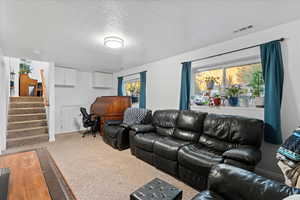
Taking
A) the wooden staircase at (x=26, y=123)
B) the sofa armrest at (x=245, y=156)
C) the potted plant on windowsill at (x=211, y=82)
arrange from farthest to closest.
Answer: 1. the wooden staircase at (x=26, y=123)
2. the potted plant on windowsill at (x=211, y=82)
3. the sofa armrest at (x=245, y=156)

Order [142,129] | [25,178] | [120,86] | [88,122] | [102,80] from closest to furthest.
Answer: [25,178]
[142,129]
[88,122]
[120,86]
[102,80]

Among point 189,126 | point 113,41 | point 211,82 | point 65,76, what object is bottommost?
point 189,126

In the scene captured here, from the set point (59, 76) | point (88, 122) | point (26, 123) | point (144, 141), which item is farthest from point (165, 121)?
point (26, 123)

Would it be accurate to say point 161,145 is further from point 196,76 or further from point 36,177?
point 196,76

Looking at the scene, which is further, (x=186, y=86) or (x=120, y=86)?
(x=120, y=86)

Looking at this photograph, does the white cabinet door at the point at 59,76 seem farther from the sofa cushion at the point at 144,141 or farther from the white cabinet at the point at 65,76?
the sofa cushion at the point at 144,141

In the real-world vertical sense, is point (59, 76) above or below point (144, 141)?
above

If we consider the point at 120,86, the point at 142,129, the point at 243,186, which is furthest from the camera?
the point at 120,86

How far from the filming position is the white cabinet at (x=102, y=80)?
575 centimetres

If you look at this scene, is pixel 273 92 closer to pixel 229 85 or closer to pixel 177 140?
pixel 229 85

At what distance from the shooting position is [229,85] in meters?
2.90

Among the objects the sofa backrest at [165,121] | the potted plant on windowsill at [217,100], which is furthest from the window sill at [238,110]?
the sofa backrest at [165,121]

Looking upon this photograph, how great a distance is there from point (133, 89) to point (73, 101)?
95.3 inches

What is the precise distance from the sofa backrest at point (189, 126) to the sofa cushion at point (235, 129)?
0.41 ft
